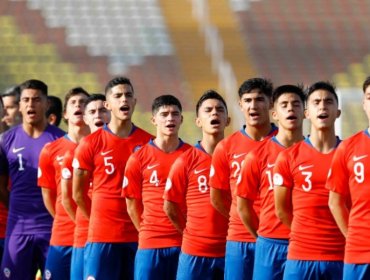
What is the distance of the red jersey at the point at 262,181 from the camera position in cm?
912

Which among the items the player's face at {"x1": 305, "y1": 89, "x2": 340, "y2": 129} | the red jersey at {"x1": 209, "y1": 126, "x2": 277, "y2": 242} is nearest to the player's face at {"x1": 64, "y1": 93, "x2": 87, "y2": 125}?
the red jersey at {"x1": 209, "y1": 126, "x2": 277, "y2": 242}

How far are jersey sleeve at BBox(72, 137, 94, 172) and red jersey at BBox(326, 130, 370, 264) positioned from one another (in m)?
3.58

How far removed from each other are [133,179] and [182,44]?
1267 cm

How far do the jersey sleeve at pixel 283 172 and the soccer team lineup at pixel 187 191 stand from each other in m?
0.01

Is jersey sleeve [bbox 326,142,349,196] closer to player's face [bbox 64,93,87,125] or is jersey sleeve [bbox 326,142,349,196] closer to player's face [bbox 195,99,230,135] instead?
player's face [bbox 195,99,230,135]

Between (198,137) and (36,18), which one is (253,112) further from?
(36,18)

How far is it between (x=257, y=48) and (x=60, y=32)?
3.89m

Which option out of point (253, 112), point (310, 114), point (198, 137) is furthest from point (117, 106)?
point (198, 137)

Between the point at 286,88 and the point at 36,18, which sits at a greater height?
the point at 36,18

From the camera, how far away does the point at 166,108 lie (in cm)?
1038

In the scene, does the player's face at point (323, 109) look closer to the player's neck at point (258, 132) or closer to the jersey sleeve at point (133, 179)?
the player's neck at point (258, 132)

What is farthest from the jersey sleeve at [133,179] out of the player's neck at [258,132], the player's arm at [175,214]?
the player's neck at [258,132]

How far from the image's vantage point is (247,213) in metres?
9.34

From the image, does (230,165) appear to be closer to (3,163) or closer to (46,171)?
(46,171)
